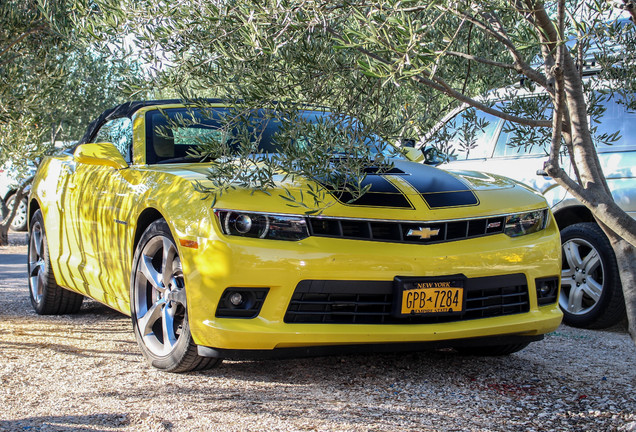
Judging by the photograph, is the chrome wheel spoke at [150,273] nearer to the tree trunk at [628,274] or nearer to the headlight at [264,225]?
the headlight at [264,225]

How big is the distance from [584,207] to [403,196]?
8.47 ft

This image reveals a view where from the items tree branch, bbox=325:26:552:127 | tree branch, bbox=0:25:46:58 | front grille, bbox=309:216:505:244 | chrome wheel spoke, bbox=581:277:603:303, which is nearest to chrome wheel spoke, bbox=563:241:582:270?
chrome wheel spoke, bbox=581:277:603:303

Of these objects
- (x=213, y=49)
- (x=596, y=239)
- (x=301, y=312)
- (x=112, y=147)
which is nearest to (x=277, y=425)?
(x=301, y=312)

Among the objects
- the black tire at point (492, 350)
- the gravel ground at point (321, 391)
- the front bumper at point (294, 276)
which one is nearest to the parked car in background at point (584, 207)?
the gravel ground at point (321, 391)

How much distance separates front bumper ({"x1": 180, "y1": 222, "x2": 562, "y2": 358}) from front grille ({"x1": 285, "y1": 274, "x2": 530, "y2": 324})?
0.03m

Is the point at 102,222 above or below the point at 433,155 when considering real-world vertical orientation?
below

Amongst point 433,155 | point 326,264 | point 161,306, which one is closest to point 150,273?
point 161,306

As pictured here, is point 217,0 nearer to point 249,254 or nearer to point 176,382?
point 249,254

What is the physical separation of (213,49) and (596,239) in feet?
11.7

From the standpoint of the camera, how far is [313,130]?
356 centimetres

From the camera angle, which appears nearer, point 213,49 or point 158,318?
point 213,49

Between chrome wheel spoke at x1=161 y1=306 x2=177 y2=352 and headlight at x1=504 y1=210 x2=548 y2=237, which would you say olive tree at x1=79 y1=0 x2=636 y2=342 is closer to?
headlight at x1=504 y1=210 x2=548 y2=237

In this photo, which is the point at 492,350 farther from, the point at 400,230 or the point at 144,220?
the point at 144,220

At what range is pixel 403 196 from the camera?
13.8ft
